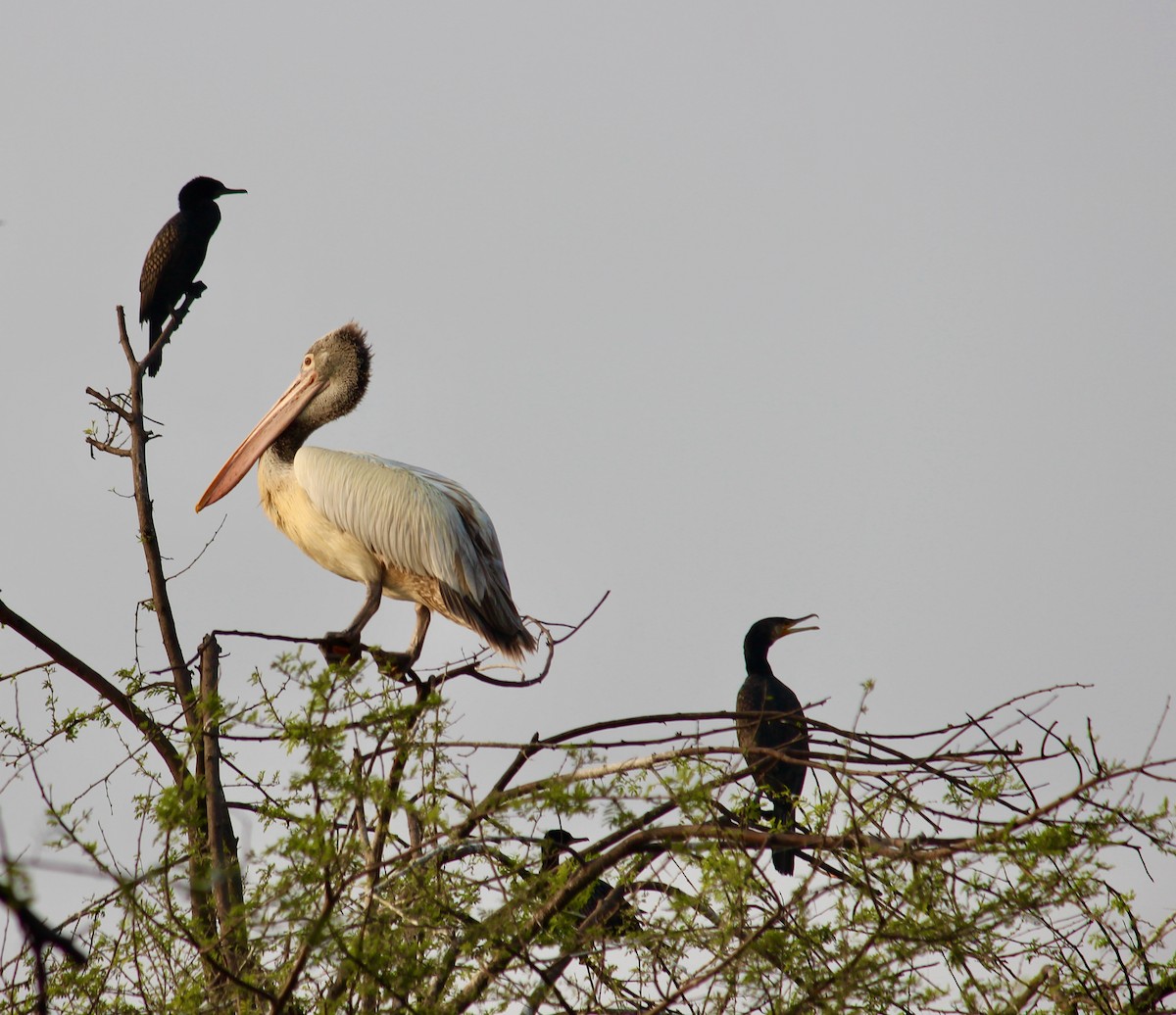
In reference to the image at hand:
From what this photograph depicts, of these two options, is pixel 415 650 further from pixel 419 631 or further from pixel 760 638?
pixel 760 638

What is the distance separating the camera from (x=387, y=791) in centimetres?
253

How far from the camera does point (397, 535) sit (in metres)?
5.98

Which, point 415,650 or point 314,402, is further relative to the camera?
point 314,402

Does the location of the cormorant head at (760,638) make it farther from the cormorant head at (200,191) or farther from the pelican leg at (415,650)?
the cormorant head at (200,191)

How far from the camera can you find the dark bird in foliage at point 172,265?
279 inches

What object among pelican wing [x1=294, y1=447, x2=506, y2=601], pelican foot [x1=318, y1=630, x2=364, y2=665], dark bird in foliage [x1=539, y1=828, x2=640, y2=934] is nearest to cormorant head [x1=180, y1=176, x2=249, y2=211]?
pelican wing [x1=294, y1=447, x2=506, y2=601]

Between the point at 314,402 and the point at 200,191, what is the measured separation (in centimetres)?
205

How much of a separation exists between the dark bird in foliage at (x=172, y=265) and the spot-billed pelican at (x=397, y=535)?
42.9 inches

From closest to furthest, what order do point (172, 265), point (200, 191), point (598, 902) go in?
point (598, 902) → point (172, 265) → point (200, 191)

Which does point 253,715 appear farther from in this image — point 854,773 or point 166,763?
point 166,763

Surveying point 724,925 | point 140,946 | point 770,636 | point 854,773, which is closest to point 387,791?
point 724,925

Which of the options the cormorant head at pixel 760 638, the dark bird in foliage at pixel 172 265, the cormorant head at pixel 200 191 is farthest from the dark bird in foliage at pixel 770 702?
the cormorant head at pixel 200 191

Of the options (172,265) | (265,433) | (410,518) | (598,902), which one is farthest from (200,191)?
(598,902)

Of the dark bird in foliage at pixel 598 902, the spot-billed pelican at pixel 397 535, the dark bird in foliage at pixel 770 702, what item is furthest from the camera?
the spot-billed pelican at pixel 397 535
